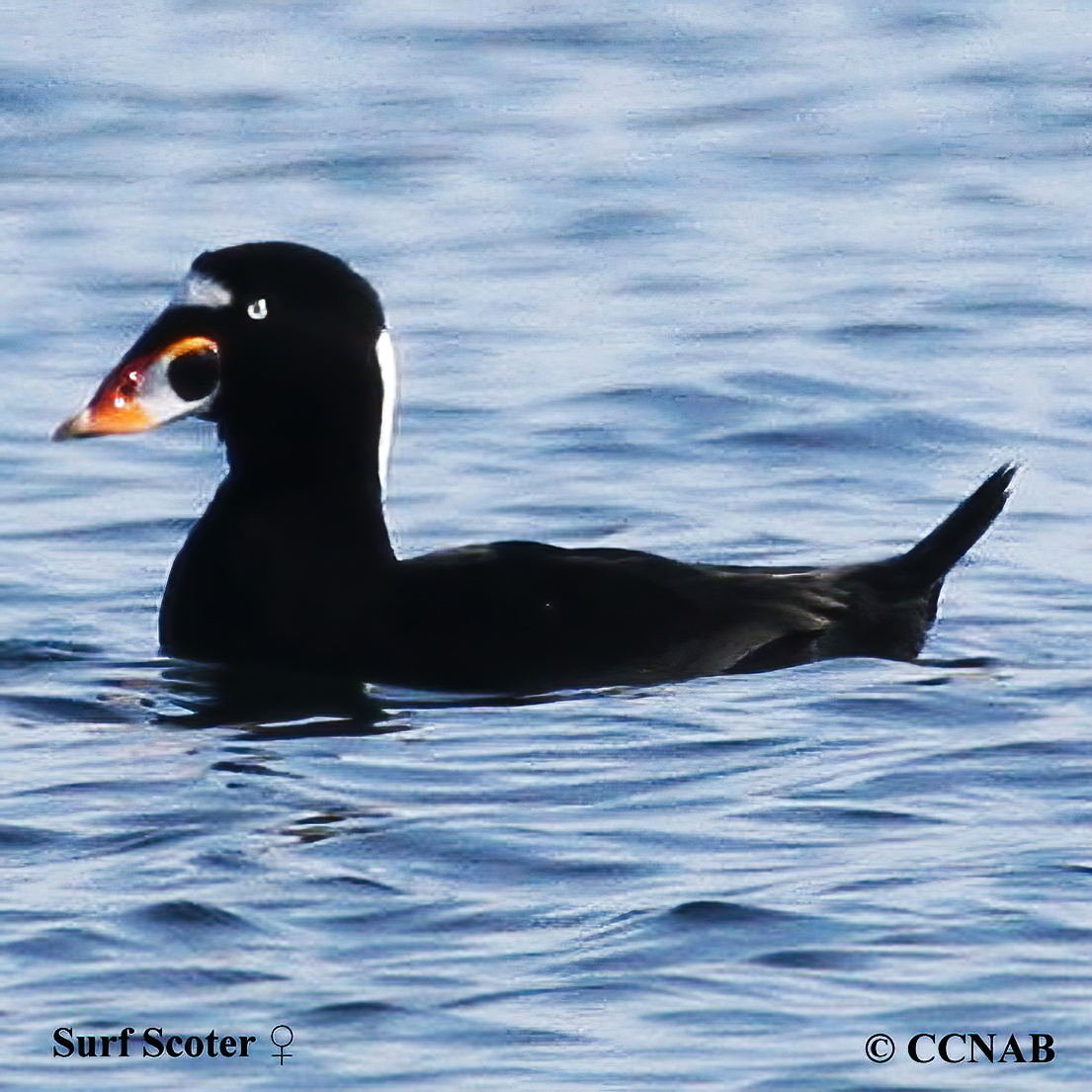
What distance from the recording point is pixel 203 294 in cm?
866

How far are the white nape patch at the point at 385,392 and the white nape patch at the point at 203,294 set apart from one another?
1.11ft

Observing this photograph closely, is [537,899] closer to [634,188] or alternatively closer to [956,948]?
[956,948]

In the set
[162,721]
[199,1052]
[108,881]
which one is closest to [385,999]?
[199,1052]

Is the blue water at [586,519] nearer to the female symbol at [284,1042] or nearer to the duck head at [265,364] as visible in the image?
the female symbol at [284,1042]

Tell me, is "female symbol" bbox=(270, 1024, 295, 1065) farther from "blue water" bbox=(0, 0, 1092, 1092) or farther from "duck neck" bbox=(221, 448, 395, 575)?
"duck neck" bbox=(221, 448, 395, 575)

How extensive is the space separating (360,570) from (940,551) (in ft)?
4.14

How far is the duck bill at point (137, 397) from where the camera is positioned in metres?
8.62

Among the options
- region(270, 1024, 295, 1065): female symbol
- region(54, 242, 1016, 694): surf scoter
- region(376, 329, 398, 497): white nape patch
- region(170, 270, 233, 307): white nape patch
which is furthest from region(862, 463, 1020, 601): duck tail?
region(270, 1024, 295, 1065): female symbol

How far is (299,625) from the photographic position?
838 centimetres

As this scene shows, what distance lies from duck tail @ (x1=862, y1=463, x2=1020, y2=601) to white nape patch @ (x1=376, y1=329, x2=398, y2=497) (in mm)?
1055

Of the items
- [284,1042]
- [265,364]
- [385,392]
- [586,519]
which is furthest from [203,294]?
[284,1042]

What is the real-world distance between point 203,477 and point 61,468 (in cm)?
37

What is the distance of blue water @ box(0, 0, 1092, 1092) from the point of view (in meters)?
6.23

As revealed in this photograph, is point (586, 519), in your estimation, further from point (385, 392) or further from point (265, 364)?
point (265, 364)
